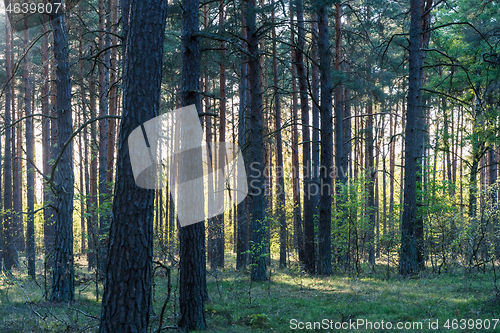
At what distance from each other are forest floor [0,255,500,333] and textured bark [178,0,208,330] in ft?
1.13

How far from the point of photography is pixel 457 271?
11305mm

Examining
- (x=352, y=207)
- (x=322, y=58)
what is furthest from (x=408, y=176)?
(x=322, y=58)

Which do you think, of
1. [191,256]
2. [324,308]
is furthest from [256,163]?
[191,256]

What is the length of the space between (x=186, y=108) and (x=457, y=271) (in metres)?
10.2

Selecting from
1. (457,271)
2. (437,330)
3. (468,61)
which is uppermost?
(468,61)

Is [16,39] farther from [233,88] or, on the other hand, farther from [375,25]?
[375,25]

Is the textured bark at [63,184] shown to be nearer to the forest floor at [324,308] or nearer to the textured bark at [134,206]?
the forest floor at [324,308]

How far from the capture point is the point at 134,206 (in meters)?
4.02

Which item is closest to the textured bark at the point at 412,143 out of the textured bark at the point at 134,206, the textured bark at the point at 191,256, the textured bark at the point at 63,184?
the textured bark at the point at 191,256

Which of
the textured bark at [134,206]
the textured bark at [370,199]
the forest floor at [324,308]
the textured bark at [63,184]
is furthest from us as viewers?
the textured bark at [370,199]

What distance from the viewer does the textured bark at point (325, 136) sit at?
1093 centimetres

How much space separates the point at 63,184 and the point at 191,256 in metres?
4.04

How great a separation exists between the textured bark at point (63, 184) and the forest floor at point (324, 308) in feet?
1.59

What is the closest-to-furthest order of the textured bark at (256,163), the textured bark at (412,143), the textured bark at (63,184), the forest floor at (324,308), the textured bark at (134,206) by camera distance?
the textured bark at (134,206) < the forest floor at (324,308) < the textured bark at (63,184) < the textured bark at (256,163) < the textured bark at (412,143)
